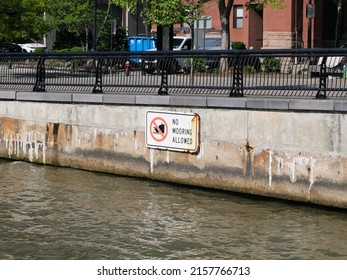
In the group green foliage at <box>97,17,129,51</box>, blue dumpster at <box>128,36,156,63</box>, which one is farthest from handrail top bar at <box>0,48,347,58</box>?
green foliage at <box>97,17,129,51</box>

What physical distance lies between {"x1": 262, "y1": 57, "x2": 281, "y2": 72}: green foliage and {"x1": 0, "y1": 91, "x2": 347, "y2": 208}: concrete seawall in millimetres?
888

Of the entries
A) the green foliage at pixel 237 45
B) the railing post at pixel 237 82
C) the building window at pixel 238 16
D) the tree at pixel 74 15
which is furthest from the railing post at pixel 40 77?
the building window at pixel 238 16

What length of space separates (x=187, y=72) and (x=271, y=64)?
7.85 ft

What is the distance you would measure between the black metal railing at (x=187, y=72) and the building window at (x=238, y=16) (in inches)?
1311

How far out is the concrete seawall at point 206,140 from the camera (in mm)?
16156

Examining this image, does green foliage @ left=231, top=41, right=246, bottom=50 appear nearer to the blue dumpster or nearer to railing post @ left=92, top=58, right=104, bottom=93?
the blue dumpster

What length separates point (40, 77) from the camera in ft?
71.8

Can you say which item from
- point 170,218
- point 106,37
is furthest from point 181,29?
point 170,218

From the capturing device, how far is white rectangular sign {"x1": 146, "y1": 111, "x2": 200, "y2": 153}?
18141 mm

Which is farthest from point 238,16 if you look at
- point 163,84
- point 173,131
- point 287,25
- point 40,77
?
point 173,131

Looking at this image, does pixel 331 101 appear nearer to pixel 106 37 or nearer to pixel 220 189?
pixel 220 189

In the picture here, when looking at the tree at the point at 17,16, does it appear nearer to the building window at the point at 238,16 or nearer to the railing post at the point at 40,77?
the railing post at the point at 40,77

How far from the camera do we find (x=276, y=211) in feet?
52.6
